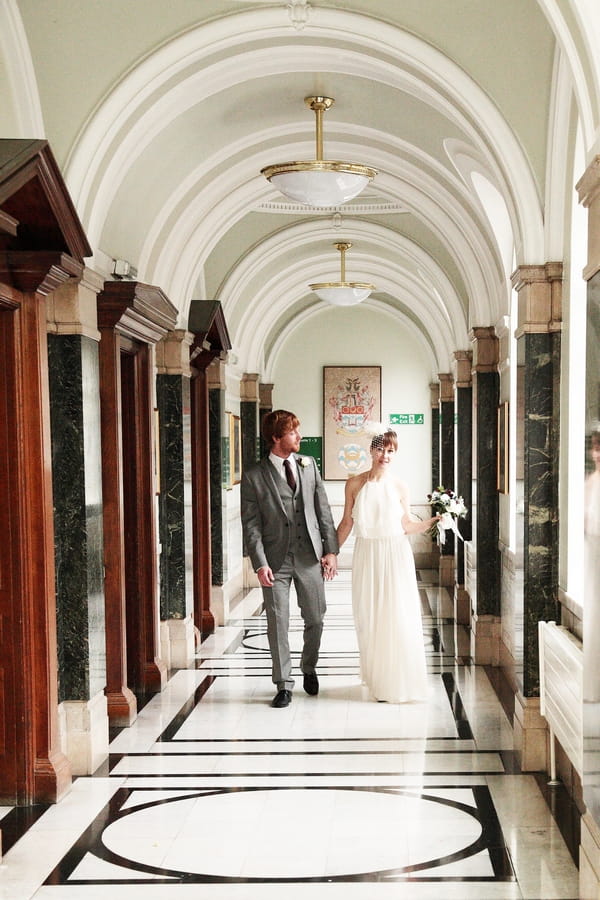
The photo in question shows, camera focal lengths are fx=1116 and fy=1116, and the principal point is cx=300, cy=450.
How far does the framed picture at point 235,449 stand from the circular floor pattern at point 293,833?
824cm

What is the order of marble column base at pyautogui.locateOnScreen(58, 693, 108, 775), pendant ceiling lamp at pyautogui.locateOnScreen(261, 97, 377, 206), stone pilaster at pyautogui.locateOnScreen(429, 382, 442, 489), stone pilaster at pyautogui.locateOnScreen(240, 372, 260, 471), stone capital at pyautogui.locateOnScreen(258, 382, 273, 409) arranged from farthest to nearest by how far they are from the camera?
stone pilaster at pyautogui.locateOnScreen(429, 382, 442, 489), stone capital at pyautogui.locateOnScreen(258, 382, 273, 409), stone pilaster at pyautogui.locateOnScreen(240, 372, 260, 471), pendant ceiling lamp at pyautogui.locateOnScreen(261, 97, 377, 206), marble column base at pyautogui.locateOnScreen(58, 693, 108, 775)

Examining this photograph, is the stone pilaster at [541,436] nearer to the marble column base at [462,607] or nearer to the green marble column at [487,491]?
the green marble column at [487,491]

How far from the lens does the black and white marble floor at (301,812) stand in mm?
4715

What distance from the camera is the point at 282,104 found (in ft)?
27.6

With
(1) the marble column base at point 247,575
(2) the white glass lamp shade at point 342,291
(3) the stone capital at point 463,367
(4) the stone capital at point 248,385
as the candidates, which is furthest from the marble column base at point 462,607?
(4) the stone capital at point 248,385

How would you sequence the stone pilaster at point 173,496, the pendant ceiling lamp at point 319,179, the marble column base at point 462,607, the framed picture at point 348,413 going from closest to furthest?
the pendant ceiling lamp at point 319,179 < the stone pilaster at point 173,496 < the marble column base at point 462,607 < the framed picture at point 348,413

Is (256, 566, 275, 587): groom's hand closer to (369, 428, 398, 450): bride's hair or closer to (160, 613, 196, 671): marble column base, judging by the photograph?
(369, 428, 398, 450): bride's hair

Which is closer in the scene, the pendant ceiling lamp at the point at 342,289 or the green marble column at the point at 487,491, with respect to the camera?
the green marble column at the point at 487,491

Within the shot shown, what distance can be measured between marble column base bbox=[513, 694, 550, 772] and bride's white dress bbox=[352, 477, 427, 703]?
5.50 feet

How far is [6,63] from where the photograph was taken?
19.5 feet

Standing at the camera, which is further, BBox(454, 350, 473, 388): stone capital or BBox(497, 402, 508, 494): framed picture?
BBox(454, 350, 473, 388): stone capital

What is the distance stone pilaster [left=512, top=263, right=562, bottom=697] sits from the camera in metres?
6.34

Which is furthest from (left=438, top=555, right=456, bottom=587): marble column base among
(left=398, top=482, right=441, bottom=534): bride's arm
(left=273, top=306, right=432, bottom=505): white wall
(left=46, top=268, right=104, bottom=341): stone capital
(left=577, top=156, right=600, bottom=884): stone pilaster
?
(left=577, top=156, right=600, bottom=884): stone pilaster

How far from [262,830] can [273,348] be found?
15.5 metres
